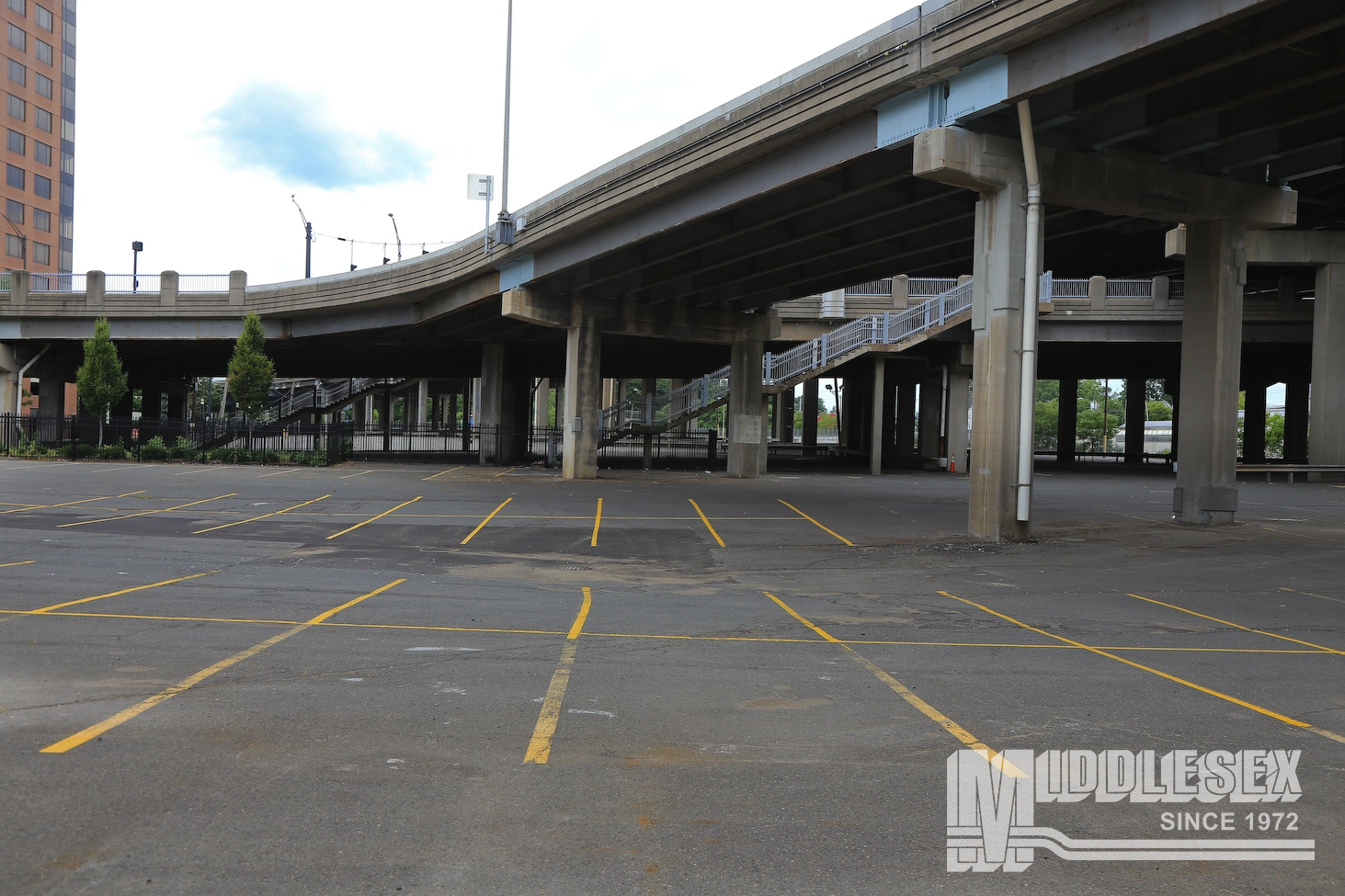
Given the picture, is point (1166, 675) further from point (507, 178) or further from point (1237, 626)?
point (507, 178)

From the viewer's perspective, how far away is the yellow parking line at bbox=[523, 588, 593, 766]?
18.4 ft

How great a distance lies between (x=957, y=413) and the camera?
144 feet

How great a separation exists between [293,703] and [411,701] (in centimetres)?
81

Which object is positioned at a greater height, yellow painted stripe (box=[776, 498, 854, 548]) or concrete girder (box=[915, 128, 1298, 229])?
concrete girder (box=[915, 128, 1298, 229])

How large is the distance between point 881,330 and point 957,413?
748cm

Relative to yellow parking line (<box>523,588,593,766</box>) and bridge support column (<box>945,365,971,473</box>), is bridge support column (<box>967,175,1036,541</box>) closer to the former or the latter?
yellow parking line (<box>523,588,593,766</box>)

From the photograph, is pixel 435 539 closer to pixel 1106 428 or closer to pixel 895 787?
pixel 895 787

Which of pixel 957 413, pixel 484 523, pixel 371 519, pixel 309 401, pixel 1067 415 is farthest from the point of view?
pixel 1067 415

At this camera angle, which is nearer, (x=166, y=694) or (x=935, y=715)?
(x=935, y=715)

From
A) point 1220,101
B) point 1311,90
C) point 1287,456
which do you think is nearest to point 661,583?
point 1220,101

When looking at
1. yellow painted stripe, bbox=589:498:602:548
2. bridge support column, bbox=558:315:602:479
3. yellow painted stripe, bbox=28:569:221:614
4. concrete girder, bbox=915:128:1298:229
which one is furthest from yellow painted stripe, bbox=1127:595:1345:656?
bridge support column, bbox=558:315:602:479

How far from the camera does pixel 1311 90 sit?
17141 mm

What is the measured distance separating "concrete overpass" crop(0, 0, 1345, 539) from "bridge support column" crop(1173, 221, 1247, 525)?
51 mm

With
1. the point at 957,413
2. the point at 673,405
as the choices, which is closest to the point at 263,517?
the point at 673,405
